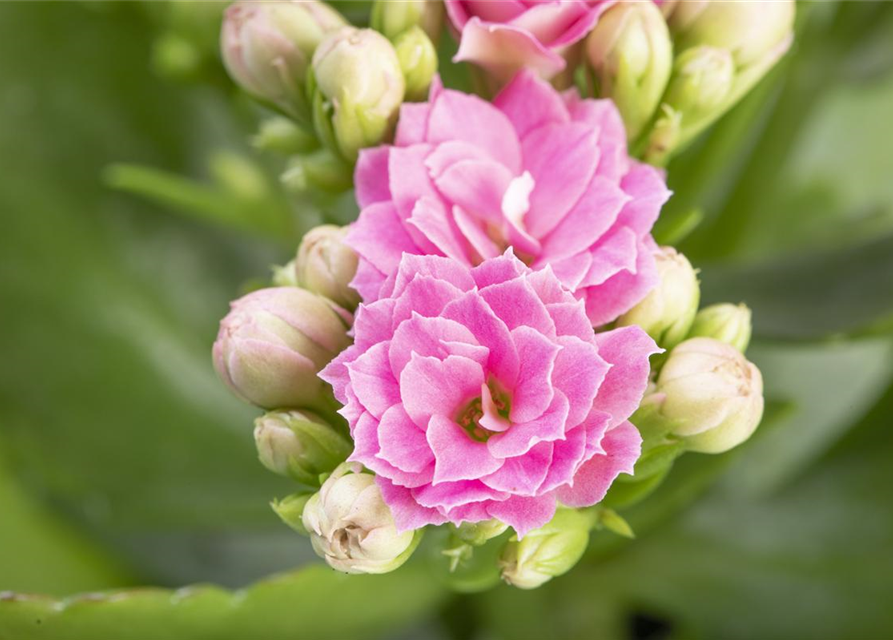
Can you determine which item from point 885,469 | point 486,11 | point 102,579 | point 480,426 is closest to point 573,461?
point 480,426

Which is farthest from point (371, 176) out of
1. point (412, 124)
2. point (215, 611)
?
point (215, 611)

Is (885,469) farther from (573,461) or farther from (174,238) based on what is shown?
(174,238)

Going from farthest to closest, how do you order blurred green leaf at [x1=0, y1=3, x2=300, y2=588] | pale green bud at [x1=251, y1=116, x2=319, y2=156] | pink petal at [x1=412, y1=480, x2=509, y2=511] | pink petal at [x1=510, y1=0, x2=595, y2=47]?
blurred green leaf at [x1=0, y1=3, x2=300, y2=588]
pale green bud at [x1=251, y1=116, x2=319, y2=156]
pink petal at [x1=510, y1=0, x2=595, y2=47]
pink petal at [x1=412, y1=480, x2=509, y2=511]

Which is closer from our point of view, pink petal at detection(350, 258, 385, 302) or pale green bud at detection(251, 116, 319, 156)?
pink petal at detection(350, 258, 385, 302)

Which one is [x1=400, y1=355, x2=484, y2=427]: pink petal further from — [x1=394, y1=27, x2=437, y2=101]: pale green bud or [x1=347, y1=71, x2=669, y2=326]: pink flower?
[x1=394, y1=27, x2=437, y2=101]: pale green bud

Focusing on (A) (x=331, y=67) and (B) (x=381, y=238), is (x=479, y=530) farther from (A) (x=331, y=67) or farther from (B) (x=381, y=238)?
(A) (x=331, y=67)

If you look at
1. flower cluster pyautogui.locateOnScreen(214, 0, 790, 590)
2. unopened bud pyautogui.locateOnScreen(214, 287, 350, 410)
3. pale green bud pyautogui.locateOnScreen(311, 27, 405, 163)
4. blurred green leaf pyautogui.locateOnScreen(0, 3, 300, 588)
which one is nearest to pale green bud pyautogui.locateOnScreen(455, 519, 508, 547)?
flower cluster pyautogui.locateOnScreen(214, 0, 790, 590)

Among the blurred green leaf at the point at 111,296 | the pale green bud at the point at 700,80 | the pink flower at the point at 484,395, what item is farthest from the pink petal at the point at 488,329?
the blurred green leaf at the point at 111,296
